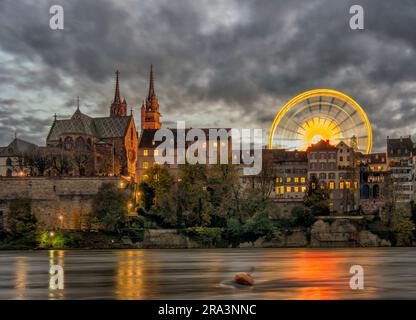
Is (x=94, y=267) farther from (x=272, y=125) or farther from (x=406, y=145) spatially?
(x=406, y=145)

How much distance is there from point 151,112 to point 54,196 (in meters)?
57.7

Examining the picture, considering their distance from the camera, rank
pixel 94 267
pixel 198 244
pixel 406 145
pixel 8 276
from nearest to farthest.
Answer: pixel 8 276 < pixel 94 267 < pixel 198 244 < pixel 406 145

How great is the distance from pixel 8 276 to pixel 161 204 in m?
42.1

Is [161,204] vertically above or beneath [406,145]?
beneath

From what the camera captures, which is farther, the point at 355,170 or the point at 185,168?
the point at 355,170

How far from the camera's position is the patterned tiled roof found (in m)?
119

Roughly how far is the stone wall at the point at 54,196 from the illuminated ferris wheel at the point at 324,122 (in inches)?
929

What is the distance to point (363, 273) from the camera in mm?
37188

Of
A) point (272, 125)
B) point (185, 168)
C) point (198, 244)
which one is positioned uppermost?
point (272, 125)

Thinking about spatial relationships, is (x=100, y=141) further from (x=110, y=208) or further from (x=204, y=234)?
(x=204, y=234)

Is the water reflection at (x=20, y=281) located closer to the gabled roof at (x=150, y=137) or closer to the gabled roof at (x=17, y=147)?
the gabled roof at (x=17, y=147)

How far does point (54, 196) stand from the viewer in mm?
87312
